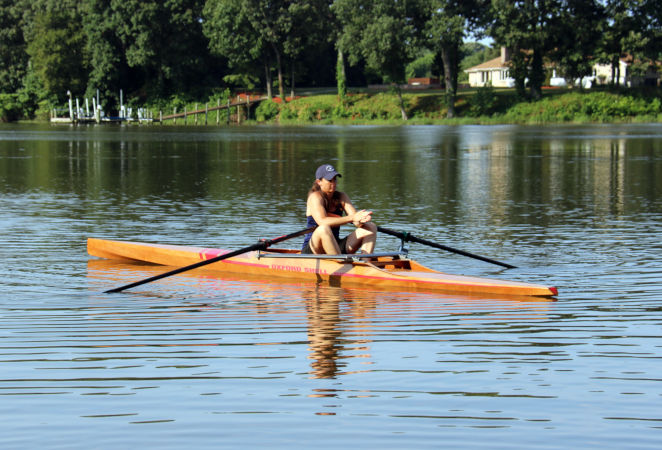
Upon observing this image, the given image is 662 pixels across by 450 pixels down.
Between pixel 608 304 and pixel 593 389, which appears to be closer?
pixel 593 389

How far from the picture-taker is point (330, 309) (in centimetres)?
996

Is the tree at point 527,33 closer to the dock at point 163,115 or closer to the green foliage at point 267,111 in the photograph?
the green foliage at point 267,111

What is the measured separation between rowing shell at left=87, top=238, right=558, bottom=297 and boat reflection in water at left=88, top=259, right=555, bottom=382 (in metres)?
0.12

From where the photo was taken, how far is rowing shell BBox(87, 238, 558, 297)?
10367mm

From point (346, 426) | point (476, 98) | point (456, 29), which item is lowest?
point (346, 426)

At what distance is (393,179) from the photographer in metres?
28.0

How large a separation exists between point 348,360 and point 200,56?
300ft

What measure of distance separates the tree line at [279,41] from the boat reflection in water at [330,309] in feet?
221

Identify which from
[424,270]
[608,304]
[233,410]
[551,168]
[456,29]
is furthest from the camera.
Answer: [456,29]

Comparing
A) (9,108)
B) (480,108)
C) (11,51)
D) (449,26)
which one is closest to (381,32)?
(449,26)

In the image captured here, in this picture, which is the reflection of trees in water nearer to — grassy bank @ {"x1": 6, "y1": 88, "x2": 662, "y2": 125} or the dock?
grassy bank @ {"x1": 6, "y1": 88, "x2": 662, "y2": 125}

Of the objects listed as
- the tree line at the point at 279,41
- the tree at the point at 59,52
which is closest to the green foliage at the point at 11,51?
the tree line at the point at 279,41

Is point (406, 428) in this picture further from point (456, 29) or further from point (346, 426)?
point (456, 29)

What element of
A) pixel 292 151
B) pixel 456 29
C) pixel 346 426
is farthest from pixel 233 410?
pixel 456 29
